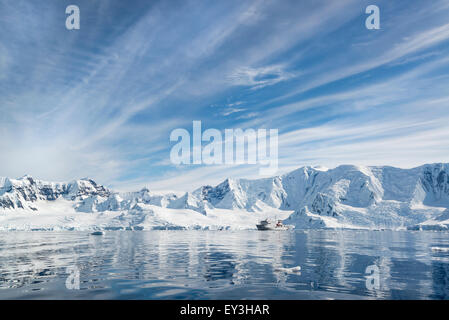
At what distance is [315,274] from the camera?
3059 centimetres

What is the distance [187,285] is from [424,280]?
22.0 m

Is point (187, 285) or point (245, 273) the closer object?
point (187, 285)

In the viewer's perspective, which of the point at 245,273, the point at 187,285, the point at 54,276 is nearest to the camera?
the point at 187,285

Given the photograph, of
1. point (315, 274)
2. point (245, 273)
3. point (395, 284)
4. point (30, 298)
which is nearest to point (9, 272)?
point (30, 298)

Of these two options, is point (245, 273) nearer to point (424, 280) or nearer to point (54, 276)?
point (424, 280)

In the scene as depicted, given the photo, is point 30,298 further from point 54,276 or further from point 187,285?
point 187,285

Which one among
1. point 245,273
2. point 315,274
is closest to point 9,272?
A: point 245,273
